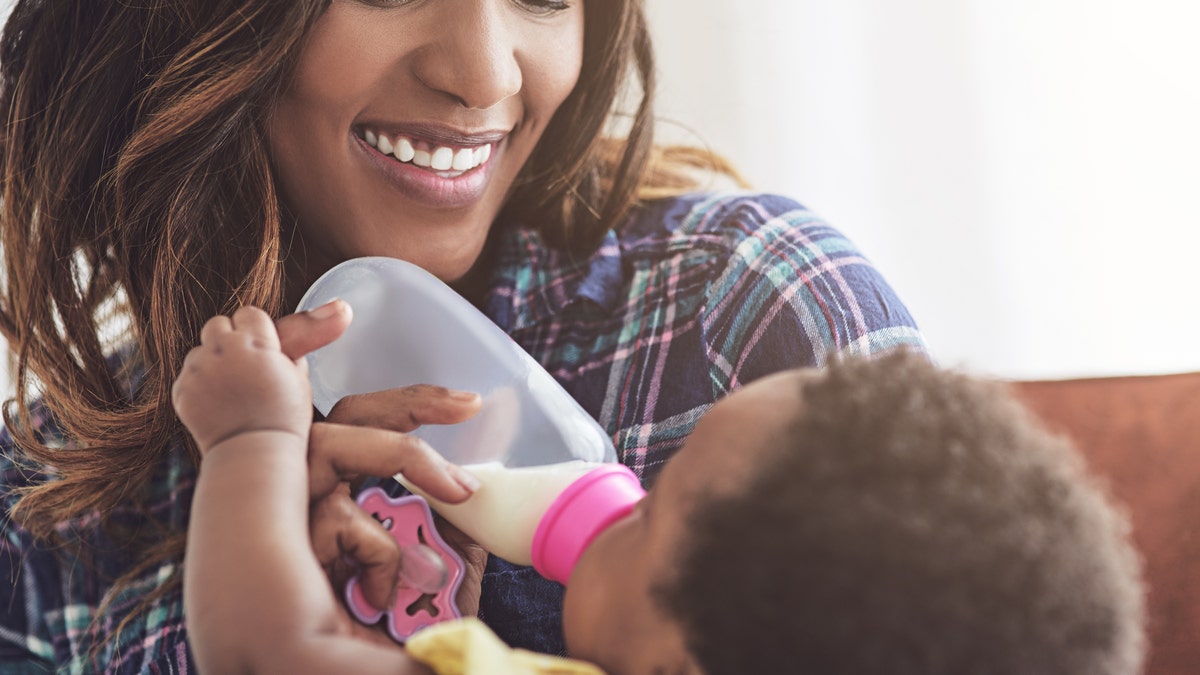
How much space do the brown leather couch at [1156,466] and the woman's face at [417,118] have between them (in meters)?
0.66

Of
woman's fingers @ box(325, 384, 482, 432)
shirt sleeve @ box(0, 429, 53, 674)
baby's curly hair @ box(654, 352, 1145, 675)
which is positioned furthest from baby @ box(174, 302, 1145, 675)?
shirt sleeve @ box(0, 429, 53, 674)

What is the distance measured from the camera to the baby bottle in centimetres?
86

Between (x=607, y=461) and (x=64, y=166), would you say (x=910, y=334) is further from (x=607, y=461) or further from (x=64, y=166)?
(x=64, y=166)

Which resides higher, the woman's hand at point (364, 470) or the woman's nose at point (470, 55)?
the woman's nose at point (470, 55)

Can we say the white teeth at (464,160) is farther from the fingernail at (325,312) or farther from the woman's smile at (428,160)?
the fingernail at (325,312)

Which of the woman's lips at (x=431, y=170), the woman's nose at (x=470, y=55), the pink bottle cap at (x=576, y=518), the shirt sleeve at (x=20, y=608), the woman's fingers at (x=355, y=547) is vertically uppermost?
the woman's nose at (x=470, y=55)

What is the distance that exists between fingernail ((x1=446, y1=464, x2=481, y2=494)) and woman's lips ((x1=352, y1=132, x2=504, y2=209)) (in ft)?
1.26

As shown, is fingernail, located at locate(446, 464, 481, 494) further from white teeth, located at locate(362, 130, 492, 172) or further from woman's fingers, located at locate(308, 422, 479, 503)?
white teeth, located at locate(362, 130, 492, 172)

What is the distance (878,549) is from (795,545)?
0.17 ft

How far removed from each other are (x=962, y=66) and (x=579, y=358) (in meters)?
1.15

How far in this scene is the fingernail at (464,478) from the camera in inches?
34.4

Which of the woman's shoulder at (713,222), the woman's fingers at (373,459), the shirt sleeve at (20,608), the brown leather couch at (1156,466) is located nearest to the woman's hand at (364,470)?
the woman's fingers at (373,459)

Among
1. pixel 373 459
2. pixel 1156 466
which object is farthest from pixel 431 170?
pixel 1156 466

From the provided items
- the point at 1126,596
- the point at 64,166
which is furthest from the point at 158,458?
the point at 1126,596
